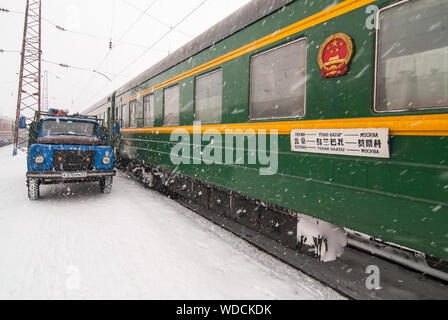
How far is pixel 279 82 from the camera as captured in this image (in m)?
3.32

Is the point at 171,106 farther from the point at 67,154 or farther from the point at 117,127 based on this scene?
the point at 117,127

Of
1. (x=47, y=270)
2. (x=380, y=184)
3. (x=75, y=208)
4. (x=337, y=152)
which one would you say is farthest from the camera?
(x=75, y=208)

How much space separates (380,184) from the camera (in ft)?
7.48

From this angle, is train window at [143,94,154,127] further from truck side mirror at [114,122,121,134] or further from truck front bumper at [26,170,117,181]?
truck front bumper at [26,170,117,181]

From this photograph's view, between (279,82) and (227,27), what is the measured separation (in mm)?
1542

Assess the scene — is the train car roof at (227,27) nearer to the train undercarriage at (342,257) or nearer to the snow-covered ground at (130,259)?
the train undercarriage at (342,257)

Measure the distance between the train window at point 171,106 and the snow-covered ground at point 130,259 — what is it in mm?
1983

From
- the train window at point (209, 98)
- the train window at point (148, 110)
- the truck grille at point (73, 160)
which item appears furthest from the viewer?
the train window at point (148, 110)

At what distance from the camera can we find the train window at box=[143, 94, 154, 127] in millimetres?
7219

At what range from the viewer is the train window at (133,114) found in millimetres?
8695

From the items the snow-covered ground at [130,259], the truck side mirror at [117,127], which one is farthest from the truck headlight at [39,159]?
the truck side mirror at [117,127]
